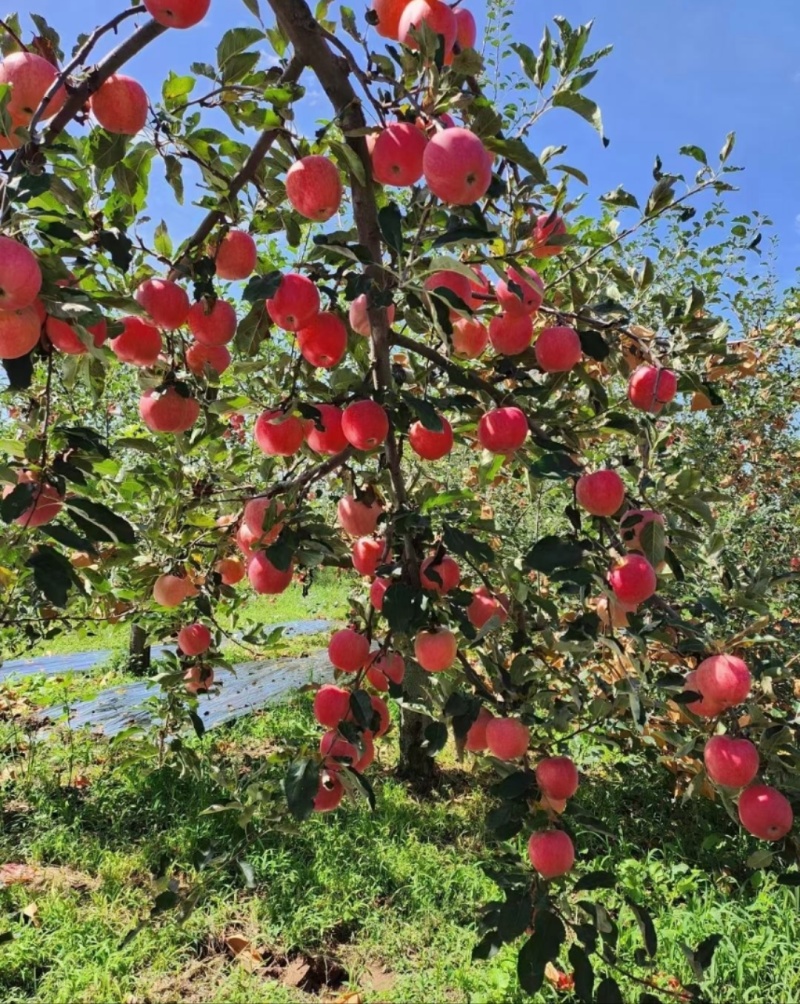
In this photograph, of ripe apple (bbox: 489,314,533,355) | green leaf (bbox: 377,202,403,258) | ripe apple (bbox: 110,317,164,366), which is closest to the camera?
green leaf (bbox: 377,202,403,258)

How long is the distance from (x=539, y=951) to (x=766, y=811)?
656 mm

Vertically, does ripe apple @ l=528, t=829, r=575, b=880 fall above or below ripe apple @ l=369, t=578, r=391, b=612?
below

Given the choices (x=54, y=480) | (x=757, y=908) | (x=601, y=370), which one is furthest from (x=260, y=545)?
(x=757, y=908)

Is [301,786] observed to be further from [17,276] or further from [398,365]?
[398,365]

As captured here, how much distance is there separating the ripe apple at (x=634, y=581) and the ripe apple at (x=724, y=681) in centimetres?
24

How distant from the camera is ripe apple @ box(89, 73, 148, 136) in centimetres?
111

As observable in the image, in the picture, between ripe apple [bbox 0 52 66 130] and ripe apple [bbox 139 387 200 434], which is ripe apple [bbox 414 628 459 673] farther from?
ripe apple [bbox 0 52 66 130]

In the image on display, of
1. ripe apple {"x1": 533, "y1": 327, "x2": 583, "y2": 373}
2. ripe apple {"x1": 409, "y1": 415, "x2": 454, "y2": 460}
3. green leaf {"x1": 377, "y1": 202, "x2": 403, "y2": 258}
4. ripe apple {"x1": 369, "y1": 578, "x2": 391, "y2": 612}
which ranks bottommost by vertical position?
ripe apple {"x1": 369, "y1": 578, "x2": 391, "y2": 612}

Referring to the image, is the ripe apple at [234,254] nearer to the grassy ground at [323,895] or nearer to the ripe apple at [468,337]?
the ripe apple at [468,337]

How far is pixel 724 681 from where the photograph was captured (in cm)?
145

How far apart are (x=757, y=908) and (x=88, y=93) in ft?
11.7

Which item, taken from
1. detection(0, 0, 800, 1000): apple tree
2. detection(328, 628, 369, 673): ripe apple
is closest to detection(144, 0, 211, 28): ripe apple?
detection(0, 0, 800, 1000): apple tree

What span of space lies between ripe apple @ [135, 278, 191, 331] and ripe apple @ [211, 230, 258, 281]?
11 cm

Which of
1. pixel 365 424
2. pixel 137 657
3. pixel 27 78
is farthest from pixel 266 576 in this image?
pixel 137 657
